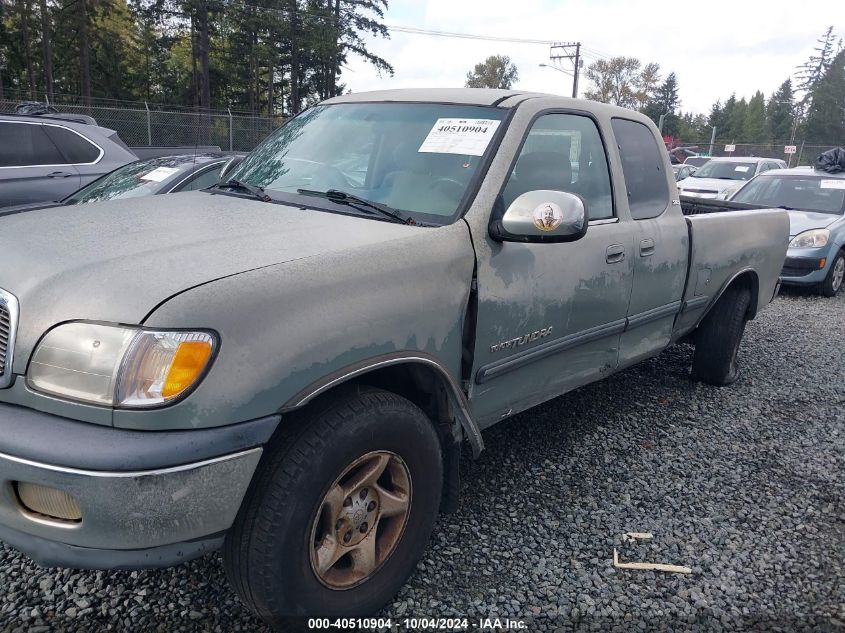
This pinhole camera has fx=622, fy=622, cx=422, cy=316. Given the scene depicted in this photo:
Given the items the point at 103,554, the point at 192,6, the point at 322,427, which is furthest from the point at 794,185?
the point at 192,6

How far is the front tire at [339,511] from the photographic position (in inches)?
71.0

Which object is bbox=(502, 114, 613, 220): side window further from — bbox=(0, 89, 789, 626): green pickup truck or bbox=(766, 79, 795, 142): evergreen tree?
bbox=(766, 79, 795, 142): evergreen tree

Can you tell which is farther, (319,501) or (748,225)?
(748,225)

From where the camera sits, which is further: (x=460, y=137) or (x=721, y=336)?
(x=721, y=336)

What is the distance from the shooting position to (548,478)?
323 cm

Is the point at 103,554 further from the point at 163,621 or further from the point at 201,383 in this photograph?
the point at 163,621

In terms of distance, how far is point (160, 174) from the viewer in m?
5.46

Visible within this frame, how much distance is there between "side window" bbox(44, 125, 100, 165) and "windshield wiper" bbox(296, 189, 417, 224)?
19.2 feet

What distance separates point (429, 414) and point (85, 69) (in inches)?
1341

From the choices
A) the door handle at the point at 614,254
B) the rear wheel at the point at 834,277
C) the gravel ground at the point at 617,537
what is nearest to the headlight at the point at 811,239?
the rear wheel at the point at 834,277

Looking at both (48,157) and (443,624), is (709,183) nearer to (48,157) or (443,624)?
(48,157)

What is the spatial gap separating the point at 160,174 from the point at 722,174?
1232 cm

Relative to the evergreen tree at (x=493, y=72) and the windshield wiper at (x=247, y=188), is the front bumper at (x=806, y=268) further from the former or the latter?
the evergreen tree at (x=493, y=72)

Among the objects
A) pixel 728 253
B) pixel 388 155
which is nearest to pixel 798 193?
pixel 728 253
